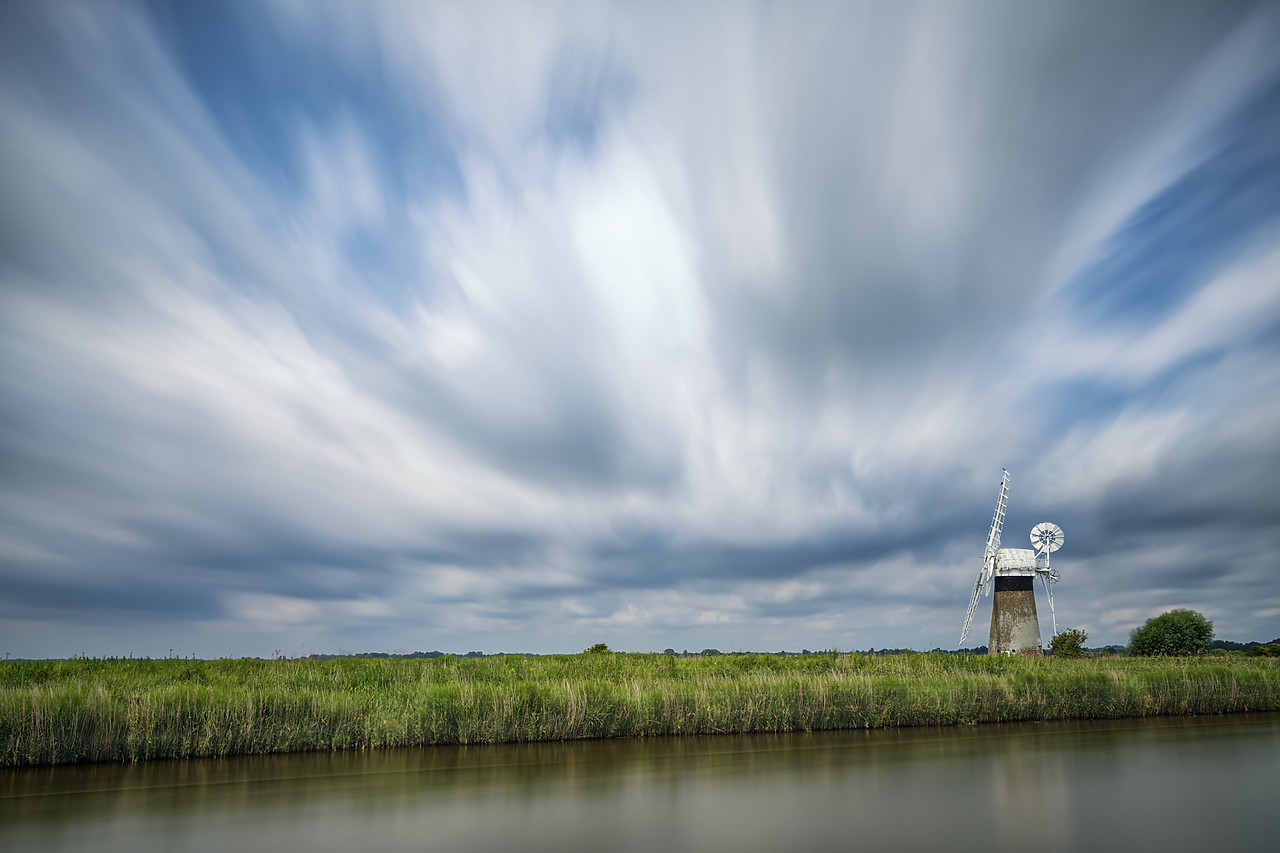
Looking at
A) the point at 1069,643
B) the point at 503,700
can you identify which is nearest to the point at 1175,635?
the point at 1069,643

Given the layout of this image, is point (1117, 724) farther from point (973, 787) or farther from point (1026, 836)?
point (1026, 836)

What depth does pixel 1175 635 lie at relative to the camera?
62688 millimetres

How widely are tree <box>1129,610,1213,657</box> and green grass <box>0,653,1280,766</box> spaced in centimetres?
3251

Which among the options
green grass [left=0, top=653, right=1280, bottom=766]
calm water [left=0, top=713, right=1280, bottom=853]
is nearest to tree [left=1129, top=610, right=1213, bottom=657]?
green grass [left=0, top=653, right=1280, bottom=766]

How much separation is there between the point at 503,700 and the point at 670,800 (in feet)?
28.8

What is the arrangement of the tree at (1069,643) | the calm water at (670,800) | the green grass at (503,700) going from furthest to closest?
the tree at (1069,643) → the green grass at (503,700) → the calm water at (670,800)

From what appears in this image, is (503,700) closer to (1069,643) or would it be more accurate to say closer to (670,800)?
(670,800)

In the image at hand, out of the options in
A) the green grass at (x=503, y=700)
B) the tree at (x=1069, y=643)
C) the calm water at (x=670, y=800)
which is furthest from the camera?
the tree at (x=1069, y=643)

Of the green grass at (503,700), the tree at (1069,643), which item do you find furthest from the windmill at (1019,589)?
the green grass at (503,700)

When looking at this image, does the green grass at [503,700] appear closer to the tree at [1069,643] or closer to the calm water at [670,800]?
the calm water at [670,800]

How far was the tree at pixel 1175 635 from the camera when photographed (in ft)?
203

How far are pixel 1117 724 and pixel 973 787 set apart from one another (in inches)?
666

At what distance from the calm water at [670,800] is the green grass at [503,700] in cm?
88

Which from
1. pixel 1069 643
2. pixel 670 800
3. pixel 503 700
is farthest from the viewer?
pixel 1069 643
